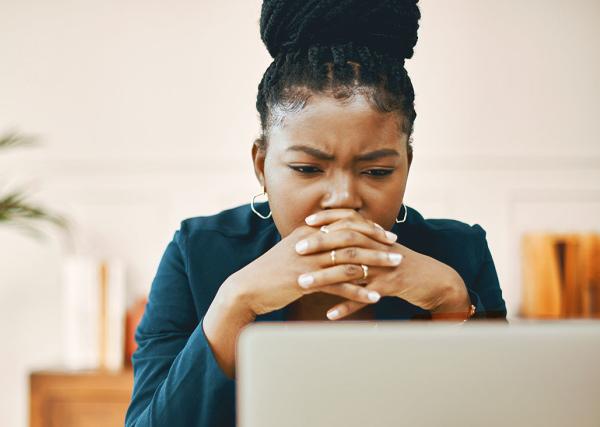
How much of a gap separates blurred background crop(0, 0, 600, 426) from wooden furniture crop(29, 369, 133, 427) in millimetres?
244

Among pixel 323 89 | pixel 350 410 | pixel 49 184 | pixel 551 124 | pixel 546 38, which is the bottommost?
pixel 350 410

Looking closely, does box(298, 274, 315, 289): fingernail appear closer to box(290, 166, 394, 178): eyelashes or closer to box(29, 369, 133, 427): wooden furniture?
box(290, 166, 394, 178): eyelashes

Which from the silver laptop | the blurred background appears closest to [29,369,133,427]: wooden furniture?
the blurred background

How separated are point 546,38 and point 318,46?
211 centimetres

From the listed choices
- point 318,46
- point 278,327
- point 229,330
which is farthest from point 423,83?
point 278,327

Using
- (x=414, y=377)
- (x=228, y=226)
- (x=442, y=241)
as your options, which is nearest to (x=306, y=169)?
(x=228, y=226)

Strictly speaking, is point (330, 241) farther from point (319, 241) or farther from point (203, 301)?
point (203, 301)

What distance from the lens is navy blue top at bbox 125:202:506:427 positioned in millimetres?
968

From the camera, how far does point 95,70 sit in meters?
2.93

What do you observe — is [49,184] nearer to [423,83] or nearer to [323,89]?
[423,83]

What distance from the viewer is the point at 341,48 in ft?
3.51

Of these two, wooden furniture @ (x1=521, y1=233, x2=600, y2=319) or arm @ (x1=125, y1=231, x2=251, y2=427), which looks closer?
arm @ (x1=125, y1=231, x2=251, y2=427)

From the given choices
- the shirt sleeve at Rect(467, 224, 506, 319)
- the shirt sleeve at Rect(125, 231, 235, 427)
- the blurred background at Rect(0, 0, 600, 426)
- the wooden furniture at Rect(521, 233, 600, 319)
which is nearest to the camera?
the shirt sleeve at Rect(125, 231, 235, 427)

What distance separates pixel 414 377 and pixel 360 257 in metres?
0.45
